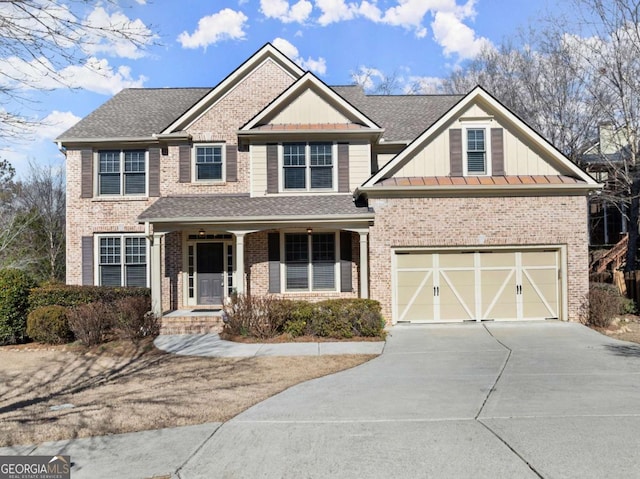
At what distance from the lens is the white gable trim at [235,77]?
51.7ft

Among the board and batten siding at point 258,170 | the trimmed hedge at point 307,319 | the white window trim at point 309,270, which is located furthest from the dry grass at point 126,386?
the board and batten siding at point 258,170

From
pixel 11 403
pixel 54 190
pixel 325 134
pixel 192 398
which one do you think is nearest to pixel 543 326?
pixel 325 134

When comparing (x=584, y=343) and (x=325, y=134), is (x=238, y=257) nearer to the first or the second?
(x=325, y=134)

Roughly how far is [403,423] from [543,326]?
8821 mm

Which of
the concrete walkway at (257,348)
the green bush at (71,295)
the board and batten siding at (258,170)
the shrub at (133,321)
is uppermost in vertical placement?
the board and batten siding at (258,170)

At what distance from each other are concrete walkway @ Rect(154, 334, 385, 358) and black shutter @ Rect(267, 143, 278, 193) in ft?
17.7

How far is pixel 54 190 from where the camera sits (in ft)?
108

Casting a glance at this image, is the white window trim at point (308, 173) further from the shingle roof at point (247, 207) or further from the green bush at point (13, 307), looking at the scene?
the green bush at point (13, 307)

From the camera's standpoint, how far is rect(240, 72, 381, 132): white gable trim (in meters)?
15.1

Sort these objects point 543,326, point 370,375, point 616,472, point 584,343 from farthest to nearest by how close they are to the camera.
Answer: point 543,326
point 584,343
point 370,375
point 616,472

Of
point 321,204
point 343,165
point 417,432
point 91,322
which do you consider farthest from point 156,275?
point 417,432

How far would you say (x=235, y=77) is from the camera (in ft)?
53.4

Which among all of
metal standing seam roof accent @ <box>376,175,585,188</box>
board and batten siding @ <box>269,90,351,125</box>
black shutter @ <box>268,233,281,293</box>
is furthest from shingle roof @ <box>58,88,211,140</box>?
metal standing seam roof accent @ <box>376,175,585,188</box>

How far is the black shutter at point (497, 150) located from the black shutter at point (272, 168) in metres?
6.80
